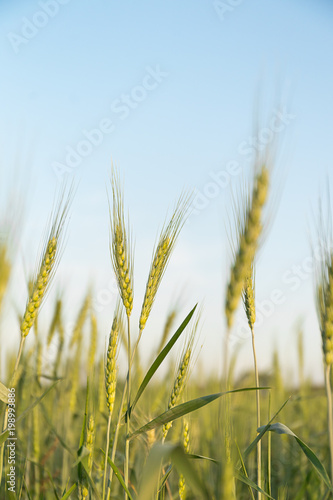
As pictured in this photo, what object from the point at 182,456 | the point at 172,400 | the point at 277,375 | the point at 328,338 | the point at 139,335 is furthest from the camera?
the point at 277,375

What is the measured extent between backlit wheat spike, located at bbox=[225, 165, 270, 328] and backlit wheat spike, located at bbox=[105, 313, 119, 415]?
1.72 ft

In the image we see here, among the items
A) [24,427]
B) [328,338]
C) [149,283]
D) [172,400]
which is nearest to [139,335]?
[149,283]

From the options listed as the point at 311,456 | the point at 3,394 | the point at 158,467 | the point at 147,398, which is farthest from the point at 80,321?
the point at 158,467

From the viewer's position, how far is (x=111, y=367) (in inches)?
55.9

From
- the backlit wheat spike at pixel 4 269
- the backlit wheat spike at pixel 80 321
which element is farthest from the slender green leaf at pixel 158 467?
the backlit wheat spike at pixel 80 321

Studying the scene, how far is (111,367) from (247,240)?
2.03 feet

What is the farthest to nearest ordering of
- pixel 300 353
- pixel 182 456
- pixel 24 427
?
pixel 300 353 < pixel 24 427 < pixel 182 456

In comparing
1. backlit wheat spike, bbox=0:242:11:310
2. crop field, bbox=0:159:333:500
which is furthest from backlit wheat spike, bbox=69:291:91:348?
backlit wheat spike, bbox=0:242:11:310

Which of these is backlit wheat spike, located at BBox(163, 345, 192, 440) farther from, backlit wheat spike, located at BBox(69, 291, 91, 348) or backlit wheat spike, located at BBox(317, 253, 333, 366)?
backlit wheat spike, located at BBox(69, 291, 91, 348)

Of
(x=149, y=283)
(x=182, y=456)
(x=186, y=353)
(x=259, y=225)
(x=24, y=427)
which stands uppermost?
(x=259, y=225)

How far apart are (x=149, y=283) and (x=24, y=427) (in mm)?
2568

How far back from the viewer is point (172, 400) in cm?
144

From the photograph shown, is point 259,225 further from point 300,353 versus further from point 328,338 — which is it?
point 300,353

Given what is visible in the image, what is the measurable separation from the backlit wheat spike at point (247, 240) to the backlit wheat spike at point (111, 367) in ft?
1.72
